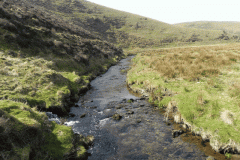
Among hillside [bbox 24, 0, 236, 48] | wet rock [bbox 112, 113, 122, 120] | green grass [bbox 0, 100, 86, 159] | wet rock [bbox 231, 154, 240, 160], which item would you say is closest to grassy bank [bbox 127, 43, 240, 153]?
wet rock [bbox 231, 154, 240, 160]

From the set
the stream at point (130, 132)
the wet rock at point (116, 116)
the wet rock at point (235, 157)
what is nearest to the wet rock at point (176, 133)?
the stream at point (130, 132)

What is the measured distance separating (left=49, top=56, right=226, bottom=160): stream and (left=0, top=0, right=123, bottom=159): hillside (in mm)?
1735

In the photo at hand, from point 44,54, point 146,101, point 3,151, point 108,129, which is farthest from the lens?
point 44,54

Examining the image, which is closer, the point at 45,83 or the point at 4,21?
the point at 45,83

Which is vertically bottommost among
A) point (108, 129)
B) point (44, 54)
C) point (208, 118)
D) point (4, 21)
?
point (108, 129)

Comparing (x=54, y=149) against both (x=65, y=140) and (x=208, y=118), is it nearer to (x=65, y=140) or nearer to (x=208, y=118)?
(x=65, y=140)

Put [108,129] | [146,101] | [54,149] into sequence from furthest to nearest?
[146,101] < [108,129] < [54,149]

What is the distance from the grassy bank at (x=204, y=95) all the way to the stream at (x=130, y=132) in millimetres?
1222

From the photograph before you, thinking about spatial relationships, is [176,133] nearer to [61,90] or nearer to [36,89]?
[61,90]

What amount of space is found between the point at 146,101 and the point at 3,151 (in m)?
15.6

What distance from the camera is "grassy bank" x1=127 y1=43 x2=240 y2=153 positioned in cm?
1002

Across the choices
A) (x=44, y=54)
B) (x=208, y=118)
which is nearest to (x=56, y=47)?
(x=44, y=54)

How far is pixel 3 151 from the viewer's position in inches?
273

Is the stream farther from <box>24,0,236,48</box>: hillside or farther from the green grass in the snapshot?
<box>24,0,236,48</box>: hillside
